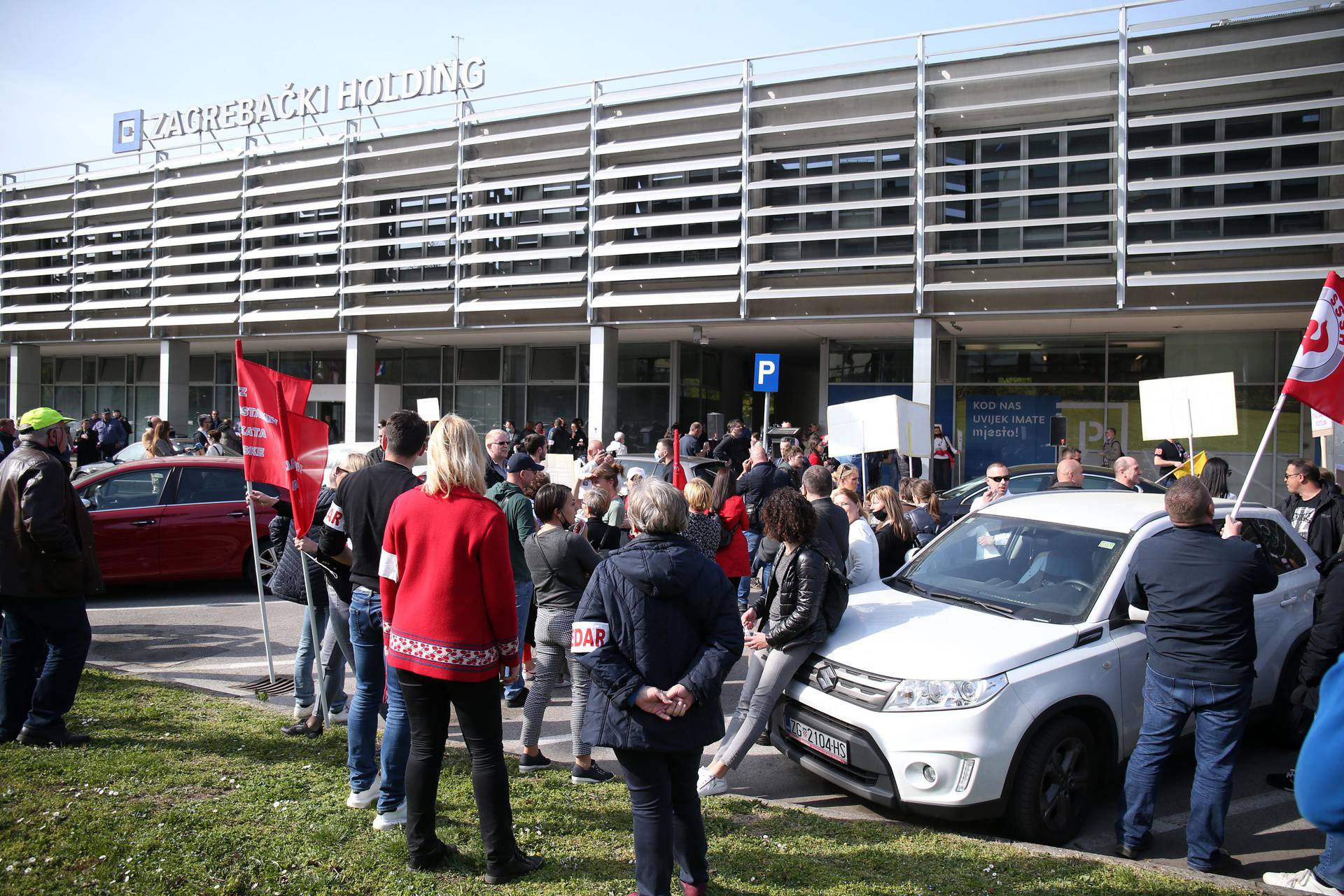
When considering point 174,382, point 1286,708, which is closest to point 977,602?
point 1286,708

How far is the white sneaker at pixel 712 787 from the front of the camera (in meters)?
4.93

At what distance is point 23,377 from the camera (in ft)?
102

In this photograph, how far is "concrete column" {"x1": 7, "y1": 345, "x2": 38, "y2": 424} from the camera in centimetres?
3073

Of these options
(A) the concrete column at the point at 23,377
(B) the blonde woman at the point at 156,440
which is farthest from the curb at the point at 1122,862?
(A) the concrete column at the point at 23,377

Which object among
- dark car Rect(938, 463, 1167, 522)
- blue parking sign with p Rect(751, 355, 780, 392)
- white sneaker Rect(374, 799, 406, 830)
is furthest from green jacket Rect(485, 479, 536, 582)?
blue parking sign with p Rect(751, 355, 780, 392)

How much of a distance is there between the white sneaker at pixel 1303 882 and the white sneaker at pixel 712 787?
255cm

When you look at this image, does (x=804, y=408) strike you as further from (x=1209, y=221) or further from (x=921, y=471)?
(x=1209, y=221)

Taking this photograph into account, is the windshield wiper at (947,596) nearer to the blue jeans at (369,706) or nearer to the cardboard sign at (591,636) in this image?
the cardboard sign at (591,636)

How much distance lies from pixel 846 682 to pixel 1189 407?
193 inches

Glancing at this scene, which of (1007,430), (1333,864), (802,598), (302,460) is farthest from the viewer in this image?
(1007,430)

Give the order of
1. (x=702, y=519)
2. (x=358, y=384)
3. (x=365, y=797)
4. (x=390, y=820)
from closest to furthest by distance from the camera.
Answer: (x=390, y=820) < (x=365, y=797) < (x=702, y=519) < (x=358, y=384)

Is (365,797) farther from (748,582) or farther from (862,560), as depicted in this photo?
(748,582)

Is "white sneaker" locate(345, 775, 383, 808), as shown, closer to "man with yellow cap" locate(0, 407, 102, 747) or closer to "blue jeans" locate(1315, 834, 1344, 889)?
"man with yellow cap" locate(0, 407, 102, 747)

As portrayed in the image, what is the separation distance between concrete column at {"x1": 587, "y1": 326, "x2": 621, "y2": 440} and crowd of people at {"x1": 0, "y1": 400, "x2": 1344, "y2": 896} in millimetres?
14373
